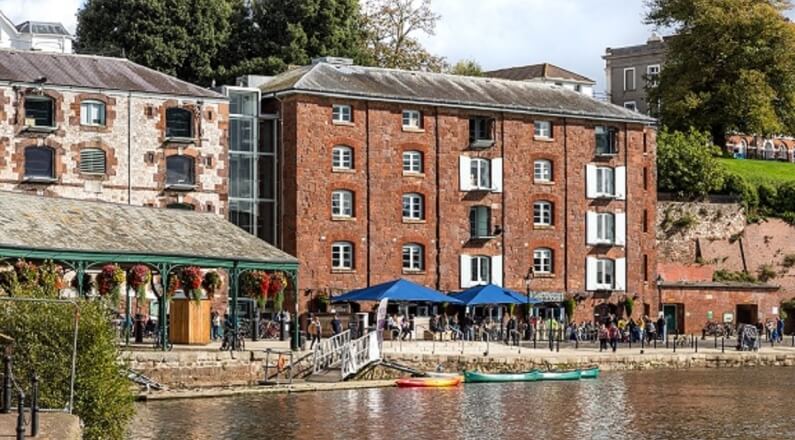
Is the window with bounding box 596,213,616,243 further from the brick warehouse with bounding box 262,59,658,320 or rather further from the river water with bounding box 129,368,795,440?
the river water with bounding box 129,368,795,440

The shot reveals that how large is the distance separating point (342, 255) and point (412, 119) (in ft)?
24.7

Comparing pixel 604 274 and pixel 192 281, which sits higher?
pixel 604 274

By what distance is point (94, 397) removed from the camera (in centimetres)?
3547

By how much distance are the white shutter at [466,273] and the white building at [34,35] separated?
30.7 metres

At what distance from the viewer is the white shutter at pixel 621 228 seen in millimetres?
87562

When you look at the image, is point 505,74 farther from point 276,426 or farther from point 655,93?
point 276,426

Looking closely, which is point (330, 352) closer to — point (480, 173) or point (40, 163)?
point (40, 163)

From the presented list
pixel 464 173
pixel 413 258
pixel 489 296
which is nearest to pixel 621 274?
pixel 464 173

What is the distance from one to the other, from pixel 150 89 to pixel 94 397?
39309 mm

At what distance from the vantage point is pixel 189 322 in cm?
6044

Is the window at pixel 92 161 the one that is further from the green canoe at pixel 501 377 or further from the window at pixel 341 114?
the green canoe at pixel 501 377

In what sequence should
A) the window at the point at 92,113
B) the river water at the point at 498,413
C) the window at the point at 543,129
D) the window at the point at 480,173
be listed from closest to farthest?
the river water at the point at 498,413
the window at the point at 92,113
the window at the point at 480,173
the window at the point at 543,129

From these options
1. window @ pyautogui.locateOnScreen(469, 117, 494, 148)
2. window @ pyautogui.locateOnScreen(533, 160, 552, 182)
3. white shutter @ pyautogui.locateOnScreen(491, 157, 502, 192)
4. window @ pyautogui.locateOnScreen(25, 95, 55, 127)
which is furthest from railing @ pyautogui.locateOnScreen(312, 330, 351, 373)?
window @ pyautogui.locateOnScreen(533, 160, 552, 182)

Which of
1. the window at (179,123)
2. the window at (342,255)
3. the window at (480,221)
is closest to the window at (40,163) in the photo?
the window at (179,123)
